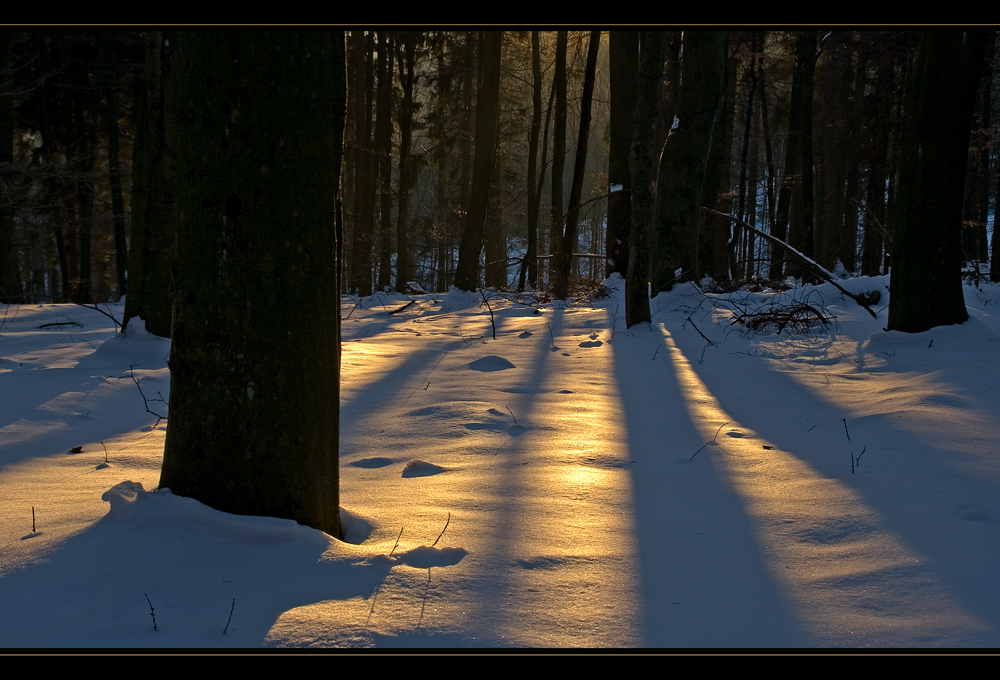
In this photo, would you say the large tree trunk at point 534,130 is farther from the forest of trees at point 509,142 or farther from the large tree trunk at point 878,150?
the large tree trunk at point 878,150

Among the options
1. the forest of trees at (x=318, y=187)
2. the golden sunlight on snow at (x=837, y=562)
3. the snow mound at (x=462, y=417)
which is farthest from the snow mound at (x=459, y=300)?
the golden sunlight on snow at (x=837, y=562)

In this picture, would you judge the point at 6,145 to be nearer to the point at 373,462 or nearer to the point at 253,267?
the point at 373,462

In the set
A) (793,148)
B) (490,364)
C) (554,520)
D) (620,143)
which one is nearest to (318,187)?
(554,520)

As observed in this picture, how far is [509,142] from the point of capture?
20.2 meters

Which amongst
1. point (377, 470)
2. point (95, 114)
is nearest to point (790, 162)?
point (377, 470)

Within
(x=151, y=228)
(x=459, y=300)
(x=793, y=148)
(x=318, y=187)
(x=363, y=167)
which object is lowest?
(x=459, y=300)

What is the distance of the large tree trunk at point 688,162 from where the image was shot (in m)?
7.75

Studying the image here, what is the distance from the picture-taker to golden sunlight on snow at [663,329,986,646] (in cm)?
145

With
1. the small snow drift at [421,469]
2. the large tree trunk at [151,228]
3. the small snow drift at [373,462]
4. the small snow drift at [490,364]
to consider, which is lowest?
the small snow drift at [373,462]

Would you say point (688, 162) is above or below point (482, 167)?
below

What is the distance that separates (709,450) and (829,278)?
17.3 ft

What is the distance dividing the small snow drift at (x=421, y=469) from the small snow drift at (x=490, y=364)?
233cm

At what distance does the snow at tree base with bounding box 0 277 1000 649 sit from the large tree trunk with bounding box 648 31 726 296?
3.35 metres

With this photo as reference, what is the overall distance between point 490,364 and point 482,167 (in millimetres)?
7104
